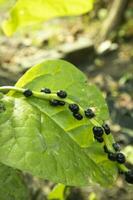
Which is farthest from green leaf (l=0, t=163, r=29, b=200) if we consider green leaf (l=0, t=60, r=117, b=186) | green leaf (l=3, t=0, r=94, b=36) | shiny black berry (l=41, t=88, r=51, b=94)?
green leaf (l=3, t=0, r=94, b=36)

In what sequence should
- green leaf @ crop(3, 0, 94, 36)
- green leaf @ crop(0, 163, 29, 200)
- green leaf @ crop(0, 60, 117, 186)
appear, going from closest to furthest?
1. green leaf @ crop(0, 60, 117, 186)
2. green leaf @ crop(0, 163, 29, 200)
3. green leaf @ crop(3, 0, 94, 36)

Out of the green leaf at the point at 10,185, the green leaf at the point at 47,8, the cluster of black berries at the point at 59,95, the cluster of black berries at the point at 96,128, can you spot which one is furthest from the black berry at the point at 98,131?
the green leaf at the point at 47,8

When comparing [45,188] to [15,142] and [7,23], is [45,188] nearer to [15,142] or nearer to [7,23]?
[7,23]

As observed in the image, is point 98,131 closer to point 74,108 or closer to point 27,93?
point 74,108

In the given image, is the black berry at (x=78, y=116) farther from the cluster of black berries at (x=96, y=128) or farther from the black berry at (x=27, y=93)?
the black berry at (x=27, y=93)

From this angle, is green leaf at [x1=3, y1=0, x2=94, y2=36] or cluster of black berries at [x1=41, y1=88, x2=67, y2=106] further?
green leaf at [x1=3, y1=0, x2=94, y2=36]

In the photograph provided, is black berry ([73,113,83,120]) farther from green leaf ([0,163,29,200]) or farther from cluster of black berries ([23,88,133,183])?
green leaf ([0,163,29,200])

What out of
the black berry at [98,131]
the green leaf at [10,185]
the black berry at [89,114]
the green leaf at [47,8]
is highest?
the green leaf at [47,8]
